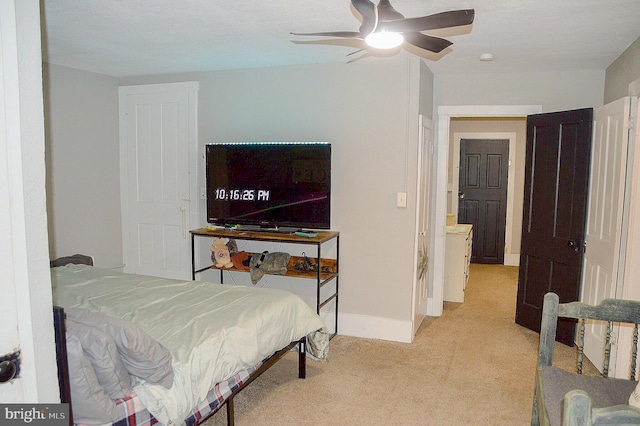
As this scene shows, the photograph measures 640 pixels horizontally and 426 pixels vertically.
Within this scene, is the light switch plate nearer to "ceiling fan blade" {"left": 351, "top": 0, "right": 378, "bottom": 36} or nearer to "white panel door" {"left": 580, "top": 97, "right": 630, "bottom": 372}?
"white panel door" {"left": 580, "top": 97, "right": 630, "bottom": 372}

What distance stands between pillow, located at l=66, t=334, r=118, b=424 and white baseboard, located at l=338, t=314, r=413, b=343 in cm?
257

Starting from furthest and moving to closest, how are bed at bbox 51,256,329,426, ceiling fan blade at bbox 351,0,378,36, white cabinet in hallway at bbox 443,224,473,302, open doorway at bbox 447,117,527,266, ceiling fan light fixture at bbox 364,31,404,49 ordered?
open doorway at bbox 447,117,527,266 < white cabinet in hallway at bbox 443,224,473,302 < ceiling fan light fixture at bbox 364,31,404,49 < ceiling fan blade at bbox 351,0,378,36 < bed at bbox 51,256,329,426

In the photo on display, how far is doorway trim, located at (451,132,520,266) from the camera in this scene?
22.9 feet

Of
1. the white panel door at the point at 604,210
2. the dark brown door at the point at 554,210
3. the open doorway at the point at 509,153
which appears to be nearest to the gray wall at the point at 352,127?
the dark brown door at the point at 554,210

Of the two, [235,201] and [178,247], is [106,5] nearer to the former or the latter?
[235,201]

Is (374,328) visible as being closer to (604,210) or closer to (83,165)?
(604,210)

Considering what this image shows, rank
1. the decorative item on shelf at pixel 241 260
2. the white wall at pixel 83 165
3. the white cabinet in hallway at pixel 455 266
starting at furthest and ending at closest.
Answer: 1. the white cabinet in hallway at pixel 455 266
2. the white wall at pixel 83 165
3. the decorative item on shelf at pixel 241 260

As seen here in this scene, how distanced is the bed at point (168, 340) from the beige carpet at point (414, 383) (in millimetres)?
277

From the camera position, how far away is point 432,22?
84.5 inches

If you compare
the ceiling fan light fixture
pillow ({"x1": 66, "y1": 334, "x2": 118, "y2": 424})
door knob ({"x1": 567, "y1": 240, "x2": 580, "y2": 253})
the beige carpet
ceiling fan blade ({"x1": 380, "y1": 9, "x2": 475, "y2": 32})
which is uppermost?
ceiling fan blade ({"x1": 380, "y1": 9, "x2": 475, "y2": 32})


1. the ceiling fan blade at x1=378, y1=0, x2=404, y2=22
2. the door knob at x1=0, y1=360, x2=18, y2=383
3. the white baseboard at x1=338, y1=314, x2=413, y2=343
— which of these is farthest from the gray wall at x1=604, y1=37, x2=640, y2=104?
the door knob at x1=0, y1=360, x2=18, y2=383

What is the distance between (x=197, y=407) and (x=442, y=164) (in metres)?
3.23

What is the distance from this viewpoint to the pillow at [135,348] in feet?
6.17

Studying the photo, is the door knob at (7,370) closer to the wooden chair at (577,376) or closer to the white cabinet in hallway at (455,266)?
the wooden chair at (577,376)
